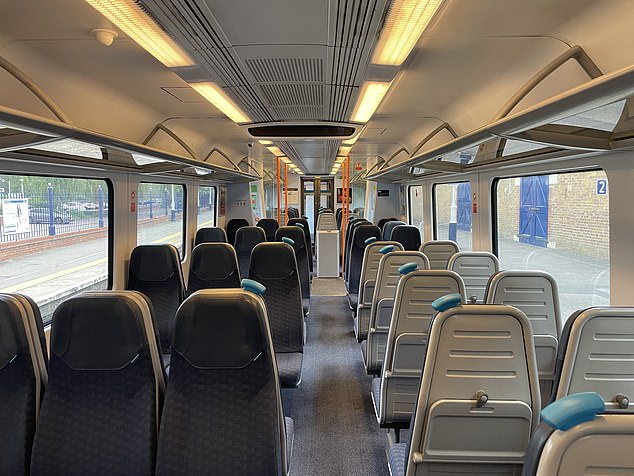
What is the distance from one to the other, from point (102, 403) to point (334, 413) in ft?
8.51

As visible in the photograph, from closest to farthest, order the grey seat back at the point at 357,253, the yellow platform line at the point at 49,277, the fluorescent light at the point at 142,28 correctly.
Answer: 1. the fluorescent light at the point at 142,28
2. the yellow platform line at the point at 49,277
3. the grey seat back at the point at 357,253

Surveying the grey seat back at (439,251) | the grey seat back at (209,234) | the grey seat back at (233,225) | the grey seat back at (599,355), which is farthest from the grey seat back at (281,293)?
the grey seat back at (233,225)

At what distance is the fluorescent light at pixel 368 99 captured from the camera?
316 cm

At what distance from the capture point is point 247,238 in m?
7.89

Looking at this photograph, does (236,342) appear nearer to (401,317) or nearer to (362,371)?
(401,317)

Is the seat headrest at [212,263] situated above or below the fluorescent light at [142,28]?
below

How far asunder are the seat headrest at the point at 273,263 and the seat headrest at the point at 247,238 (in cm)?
321

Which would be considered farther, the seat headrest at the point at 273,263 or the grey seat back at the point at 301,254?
the grey seat back at the point at 301,254

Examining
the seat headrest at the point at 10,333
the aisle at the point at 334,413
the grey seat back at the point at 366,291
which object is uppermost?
the seat headrest at the point at 10,333

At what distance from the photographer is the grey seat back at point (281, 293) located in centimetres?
455

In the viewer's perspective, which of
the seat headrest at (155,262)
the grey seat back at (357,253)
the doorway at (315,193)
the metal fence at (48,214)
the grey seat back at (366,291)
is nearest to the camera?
the metal fence at (48,214)

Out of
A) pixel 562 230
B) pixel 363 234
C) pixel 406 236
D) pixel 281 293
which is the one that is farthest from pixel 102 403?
pixel 406 236

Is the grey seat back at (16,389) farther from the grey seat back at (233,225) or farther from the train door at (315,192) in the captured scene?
the train door at (315,192)

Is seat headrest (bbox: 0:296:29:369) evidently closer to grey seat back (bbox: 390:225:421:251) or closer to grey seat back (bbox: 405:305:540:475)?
grey seat back (bbox: 405:305:540:475)
